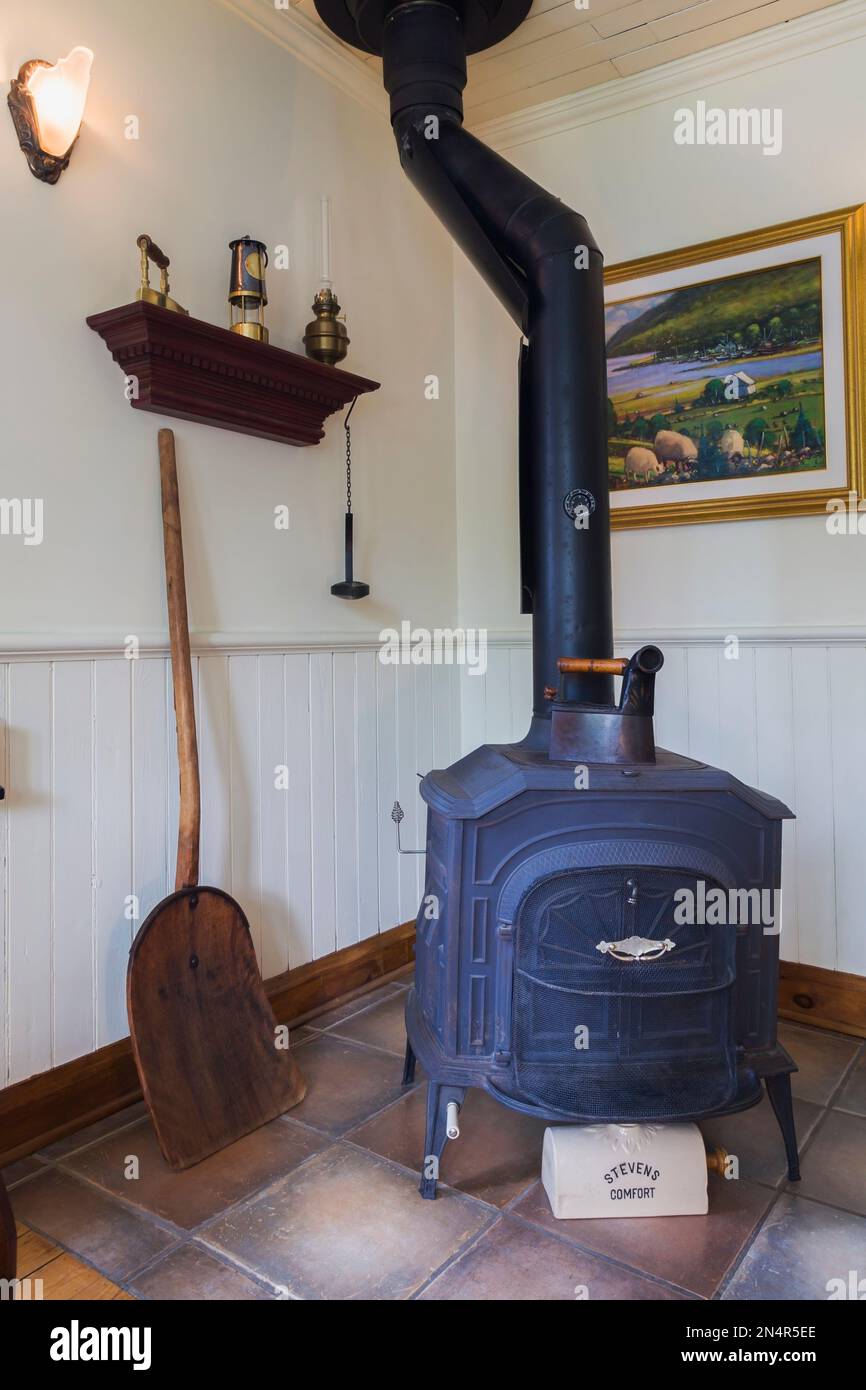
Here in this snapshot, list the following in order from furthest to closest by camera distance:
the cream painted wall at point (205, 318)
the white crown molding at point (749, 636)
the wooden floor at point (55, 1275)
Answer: the white crown molding at point (749, 636), the cream painted wall at point (205, 318), the wooden floor at point (55, 1275)

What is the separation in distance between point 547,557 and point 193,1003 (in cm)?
119

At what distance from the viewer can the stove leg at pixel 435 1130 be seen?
154 cm

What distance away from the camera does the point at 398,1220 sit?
1.48 m

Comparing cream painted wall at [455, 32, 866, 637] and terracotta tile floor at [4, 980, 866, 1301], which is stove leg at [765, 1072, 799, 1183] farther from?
cream painted wall at [455, 32, 866, 637]

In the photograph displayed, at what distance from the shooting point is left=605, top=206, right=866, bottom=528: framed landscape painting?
2.20 metres

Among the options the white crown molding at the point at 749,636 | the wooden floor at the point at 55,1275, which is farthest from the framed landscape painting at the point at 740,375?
the wooden floor at the point at 55,1275

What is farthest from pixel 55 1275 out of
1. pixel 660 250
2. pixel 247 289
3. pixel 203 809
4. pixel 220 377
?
pixel 660 250

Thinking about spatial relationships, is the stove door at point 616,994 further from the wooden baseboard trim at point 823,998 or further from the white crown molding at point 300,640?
the white crown molding at point 300,640

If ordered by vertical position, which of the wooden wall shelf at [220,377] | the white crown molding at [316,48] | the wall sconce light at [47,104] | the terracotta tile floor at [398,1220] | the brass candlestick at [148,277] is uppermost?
the white crown molding at [316,48]

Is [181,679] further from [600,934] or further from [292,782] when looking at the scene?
[600,934]

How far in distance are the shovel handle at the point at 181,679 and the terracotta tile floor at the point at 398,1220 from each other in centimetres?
57

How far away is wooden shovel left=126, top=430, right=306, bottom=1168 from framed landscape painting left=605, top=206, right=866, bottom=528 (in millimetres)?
1358

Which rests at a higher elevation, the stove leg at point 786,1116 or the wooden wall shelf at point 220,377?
the wooden wall shelf at point 220,377

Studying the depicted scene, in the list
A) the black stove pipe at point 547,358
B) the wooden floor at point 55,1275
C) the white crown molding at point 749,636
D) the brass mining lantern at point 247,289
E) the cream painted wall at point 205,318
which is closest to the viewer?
the wooden floor at point 55,1275
